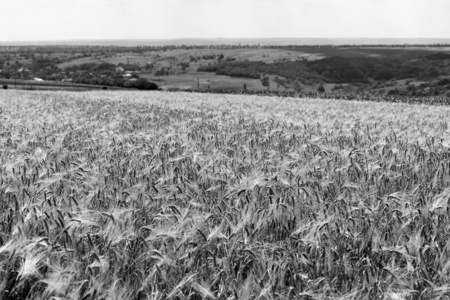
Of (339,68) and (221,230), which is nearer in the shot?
(221,230)

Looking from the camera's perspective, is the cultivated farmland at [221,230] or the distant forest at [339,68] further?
the distant forest at [339,68]

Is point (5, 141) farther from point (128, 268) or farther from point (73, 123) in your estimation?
point (128, 268)

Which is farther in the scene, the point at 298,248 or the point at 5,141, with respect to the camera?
the point at 5,141

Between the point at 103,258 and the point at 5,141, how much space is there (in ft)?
19.9

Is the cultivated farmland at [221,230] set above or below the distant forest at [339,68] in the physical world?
above

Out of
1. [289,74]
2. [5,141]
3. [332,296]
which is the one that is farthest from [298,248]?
[289,74]

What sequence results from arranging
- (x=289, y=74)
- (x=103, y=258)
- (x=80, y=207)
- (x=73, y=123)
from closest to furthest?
1. (x=103, y=258)
2. (x=80, y=207)
3. (x=73, y=123)
4. (x=289, y=74)

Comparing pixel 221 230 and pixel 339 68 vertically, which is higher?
pixel 221 230

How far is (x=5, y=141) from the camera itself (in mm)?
8805

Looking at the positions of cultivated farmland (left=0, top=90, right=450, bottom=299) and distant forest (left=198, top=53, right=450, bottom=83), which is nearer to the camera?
cultivated farmland (left=0, top=90, right=450, bottom=299)

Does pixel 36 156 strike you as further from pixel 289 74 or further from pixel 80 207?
pixel 289 74

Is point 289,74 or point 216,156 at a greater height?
point 216,156

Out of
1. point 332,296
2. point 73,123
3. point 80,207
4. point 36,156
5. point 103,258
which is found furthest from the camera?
point 73,123

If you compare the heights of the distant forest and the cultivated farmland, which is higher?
the cultivated farmland
